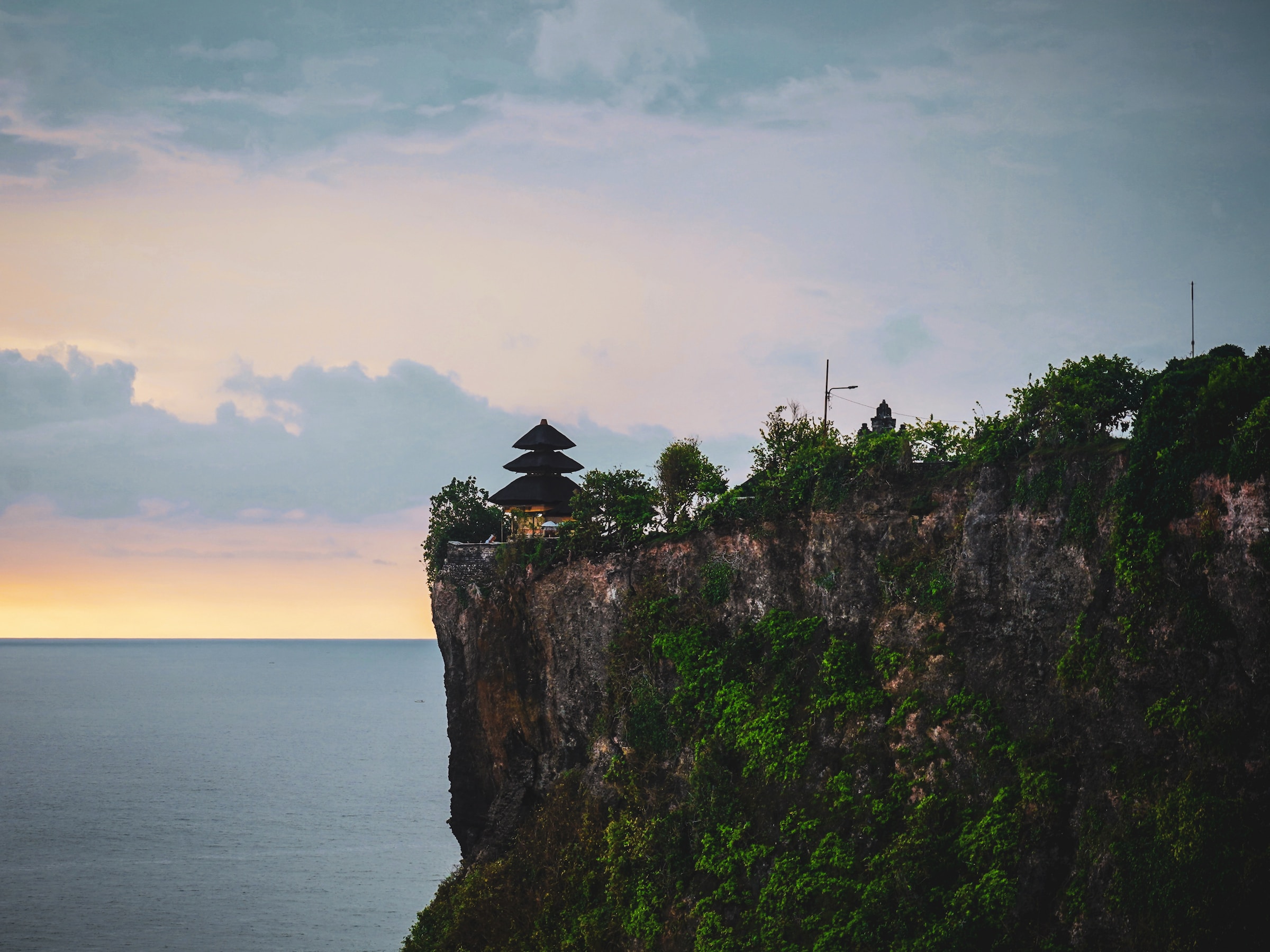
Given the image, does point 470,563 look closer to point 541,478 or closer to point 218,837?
point 541,478

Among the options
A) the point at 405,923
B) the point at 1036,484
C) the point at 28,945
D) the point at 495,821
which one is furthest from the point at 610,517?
the point at 28,945

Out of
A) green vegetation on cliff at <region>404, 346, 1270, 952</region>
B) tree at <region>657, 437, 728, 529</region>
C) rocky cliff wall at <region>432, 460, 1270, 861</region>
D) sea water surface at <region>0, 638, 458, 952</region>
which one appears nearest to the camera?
green vegetation on cliff at <region>404, 346, 1270, 952</region>

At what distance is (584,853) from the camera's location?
38344 millimetres

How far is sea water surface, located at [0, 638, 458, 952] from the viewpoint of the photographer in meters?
58.5

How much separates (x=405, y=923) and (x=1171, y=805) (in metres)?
46.3

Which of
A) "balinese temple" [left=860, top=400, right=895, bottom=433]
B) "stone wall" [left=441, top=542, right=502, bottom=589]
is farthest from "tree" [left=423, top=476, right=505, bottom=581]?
"balinese temple" [left=860, top=400, right=895, bottom=433]

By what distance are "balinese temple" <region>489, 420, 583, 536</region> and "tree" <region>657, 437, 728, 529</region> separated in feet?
16.6

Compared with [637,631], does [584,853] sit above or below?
below

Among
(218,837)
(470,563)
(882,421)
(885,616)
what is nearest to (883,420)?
(882,421)

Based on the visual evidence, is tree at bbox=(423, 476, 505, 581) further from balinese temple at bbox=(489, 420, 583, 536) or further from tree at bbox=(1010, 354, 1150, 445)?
tree at bbox=(1010, 354, 1150, 445)

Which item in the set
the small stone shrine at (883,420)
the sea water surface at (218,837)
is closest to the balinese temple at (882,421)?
the small stone shrine at (883,420)

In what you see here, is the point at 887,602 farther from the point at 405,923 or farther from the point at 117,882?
the point at 117,882

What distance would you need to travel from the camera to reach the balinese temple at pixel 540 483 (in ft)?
149

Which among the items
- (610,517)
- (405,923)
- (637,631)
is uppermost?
(610,517)
